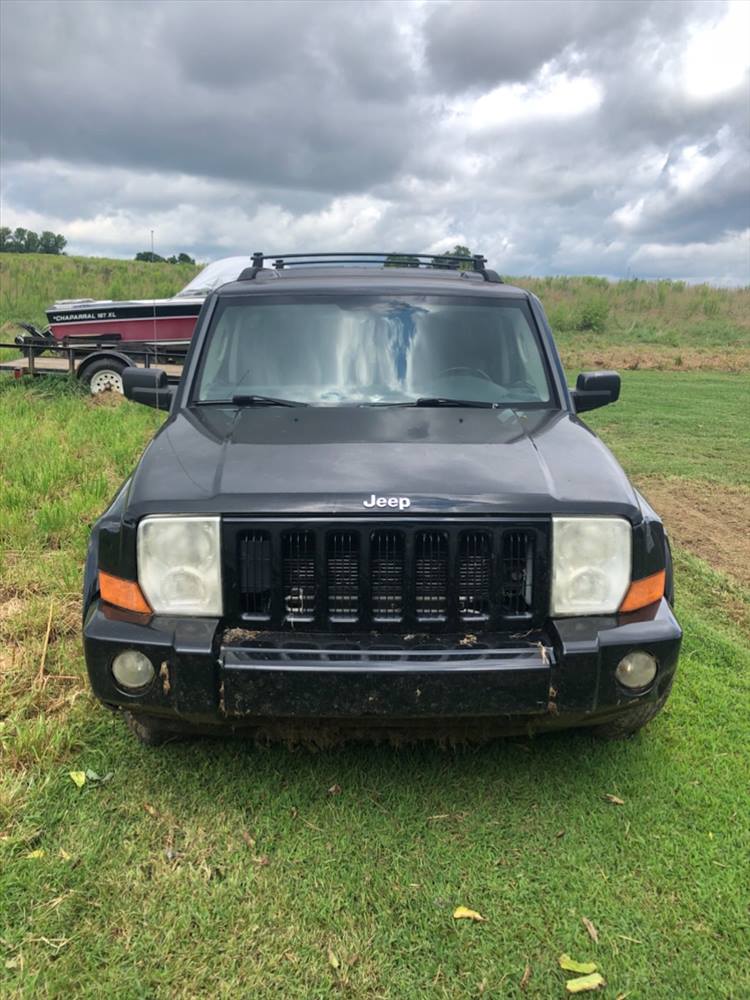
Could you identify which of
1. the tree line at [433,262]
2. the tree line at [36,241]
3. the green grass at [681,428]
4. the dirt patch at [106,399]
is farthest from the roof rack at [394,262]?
the tree line at [36,241]

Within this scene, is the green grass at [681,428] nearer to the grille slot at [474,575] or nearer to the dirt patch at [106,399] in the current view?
the grille slot at [474,575]

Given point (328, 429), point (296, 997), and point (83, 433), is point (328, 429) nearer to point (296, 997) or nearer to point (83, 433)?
point (296, 997)

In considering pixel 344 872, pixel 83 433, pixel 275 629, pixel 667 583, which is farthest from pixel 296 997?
pixel 83 433

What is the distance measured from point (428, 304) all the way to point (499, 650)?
6.60ft

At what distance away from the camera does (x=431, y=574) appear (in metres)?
2.72

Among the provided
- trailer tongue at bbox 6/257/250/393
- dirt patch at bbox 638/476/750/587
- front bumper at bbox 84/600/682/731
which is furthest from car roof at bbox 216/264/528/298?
trailer tongue at bbox 6/257/250/393

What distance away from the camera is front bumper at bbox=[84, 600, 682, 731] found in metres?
2.55

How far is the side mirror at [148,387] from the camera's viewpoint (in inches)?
165

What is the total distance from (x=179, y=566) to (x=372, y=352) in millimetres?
1588

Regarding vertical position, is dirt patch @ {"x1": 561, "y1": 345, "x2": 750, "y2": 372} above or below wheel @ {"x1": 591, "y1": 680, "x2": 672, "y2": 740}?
above

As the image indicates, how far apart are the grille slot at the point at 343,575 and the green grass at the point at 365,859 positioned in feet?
2.43

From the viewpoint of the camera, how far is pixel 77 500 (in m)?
6.02

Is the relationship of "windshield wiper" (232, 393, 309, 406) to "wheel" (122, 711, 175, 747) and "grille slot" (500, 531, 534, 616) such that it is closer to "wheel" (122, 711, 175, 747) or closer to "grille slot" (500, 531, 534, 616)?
"grille slot" (500, 531, 534, 616)

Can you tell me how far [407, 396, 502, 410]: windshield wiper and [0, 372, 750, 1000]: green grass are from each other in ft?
4.80
